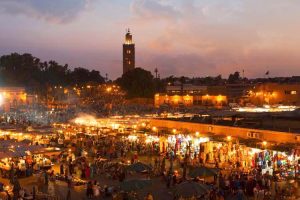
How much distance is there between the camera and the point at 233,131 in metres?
22.1

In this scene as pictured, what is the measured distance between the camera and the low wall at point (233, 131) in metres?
19.0

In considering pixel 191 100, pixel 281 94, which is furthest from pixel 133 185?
pixel 191 100

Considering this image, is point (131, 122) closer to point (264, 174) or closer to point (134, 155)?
point (134, 155)

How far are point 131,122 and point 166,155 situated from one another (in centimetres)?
1016

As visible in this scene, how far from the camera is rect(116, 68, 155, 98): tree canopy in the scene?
77312 millimetres

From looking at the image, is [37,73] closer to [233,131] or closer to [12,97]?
[12,97]

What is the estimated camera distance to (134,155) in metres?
23.9

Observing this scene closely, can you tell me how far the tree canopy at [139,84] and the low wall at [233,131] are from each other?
48.2 metres

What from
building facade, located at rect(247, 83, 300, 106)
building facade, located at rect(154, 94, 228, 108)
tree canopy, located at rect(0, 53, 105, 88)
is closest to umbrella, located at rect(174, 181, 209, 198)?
building facade, located at rect(247, 83, 300, 106)

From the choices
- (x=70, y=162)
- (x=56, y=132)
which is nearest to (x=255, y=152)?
(x=70, y=162)

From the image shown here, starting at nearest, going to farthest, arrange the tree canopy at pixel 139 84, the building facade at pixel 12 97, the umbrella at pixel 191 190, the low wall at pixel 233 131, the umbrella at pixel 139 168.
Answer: the umbrella at pixel 191 190, the umbrella at pixel 139 168, the low wall at pixel 233 131, the building facade at pixel 12 97, the tree canopy at pixel 139 84

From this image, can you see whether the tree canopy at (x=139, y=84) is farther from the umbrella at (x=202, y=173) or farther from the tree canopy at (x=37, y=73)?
the umbrella at (x=202, y=173)

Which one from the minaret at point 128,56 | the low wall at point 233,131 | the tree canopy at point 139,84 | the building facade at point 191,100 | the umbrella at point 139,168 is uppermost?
the minaret at point 128,56

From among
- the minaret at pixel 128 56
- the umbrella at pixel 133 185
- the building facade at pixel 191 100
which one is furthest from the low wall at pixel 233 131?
the minaret at pixel 128 56
